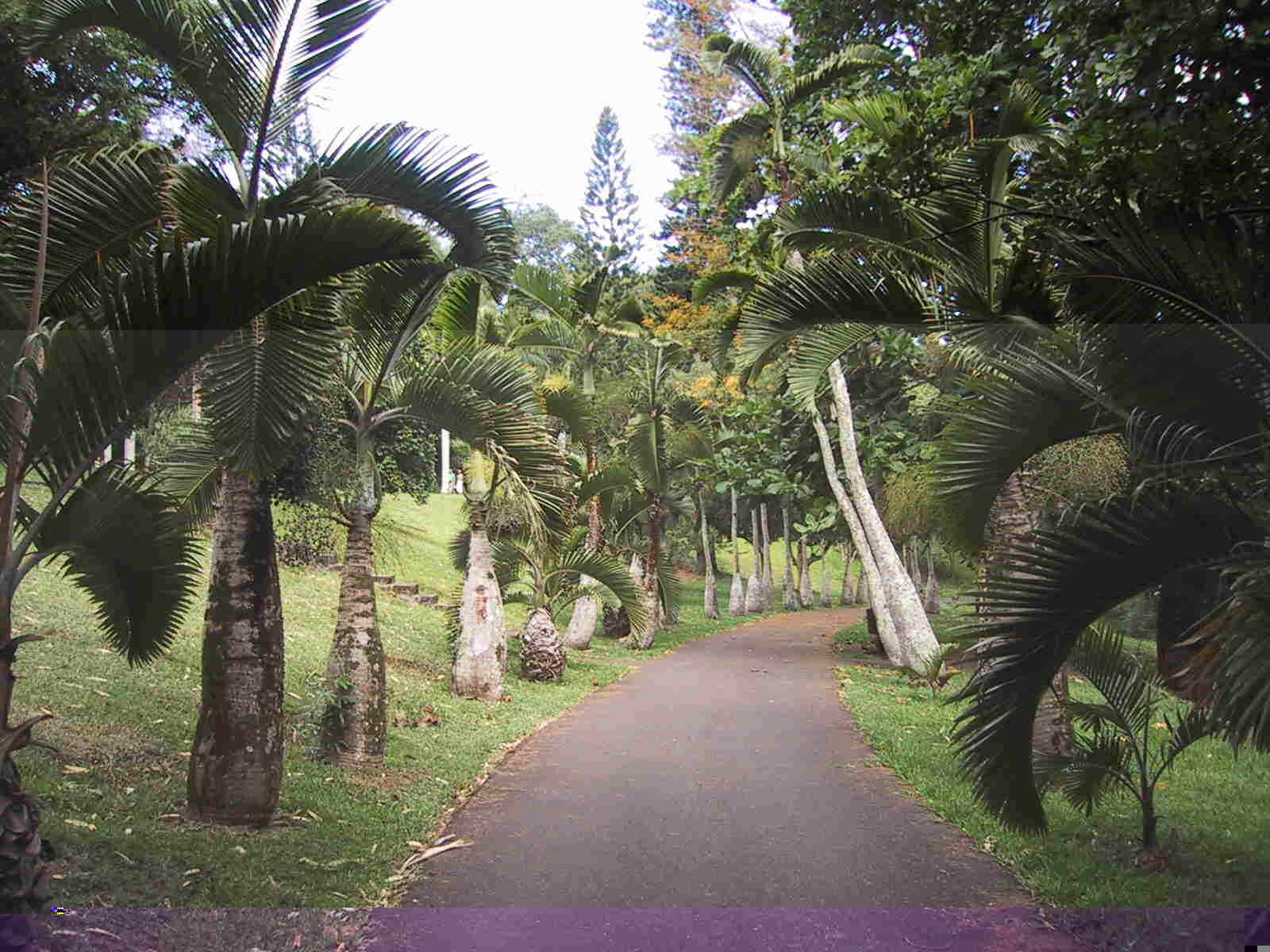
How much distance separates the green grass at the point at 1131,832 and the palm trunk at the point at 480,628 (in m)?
4.55

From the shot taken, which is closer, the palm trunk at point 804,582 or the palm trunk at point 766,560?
the palm trunk at point 766,560

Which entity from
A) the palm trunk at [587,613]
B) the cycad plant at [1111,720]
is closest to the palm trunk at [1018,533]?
the cycad plant at [1111,720]

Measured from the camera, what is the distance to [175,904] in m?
4.76

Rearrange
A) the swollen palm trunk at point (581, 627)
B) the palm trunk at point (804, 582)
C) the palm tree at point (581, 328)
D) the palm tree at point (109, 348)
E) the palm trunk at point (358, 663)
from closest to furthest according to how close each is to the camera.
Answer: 1. the palm tree at point (109, 348)
2. the palm trunk at point (358, 663)
3. the palm tree at point (581, 328)
4. the swollen palm trunk at point (581, 627)
5. the palm trunk at point (804, 582)

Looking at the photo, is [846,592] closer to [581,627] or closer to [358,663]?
[581,627]

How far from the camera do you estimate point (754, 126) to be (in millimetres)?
15289

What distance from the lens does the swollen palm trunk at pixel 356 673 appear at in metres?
8.16

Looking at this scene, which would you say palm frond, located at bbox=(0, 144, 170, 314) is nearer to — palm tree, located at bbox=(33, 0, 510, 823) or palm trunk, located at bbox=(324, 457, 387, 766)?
palm tree, located at bbox=(33, 0, 510, 823)

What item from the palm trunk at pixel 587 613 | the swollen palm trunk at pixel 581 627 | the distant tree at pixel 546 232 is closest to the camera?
the palm trunk at pixel 587 613

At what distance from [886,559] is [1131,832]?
9.19m

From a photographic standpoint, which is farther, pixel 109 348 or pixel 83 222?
pixel 83 222

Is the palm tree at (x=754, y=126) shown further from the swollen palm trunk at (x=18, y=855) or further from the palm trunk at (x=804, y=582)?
the palm trunk at (x=804, y=582)

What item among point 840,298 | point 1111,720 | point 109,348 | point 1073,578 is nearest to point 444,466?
point 840,298

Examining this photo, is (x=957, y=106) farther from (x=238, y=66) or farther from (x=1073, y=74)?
(x=238, y=66)
